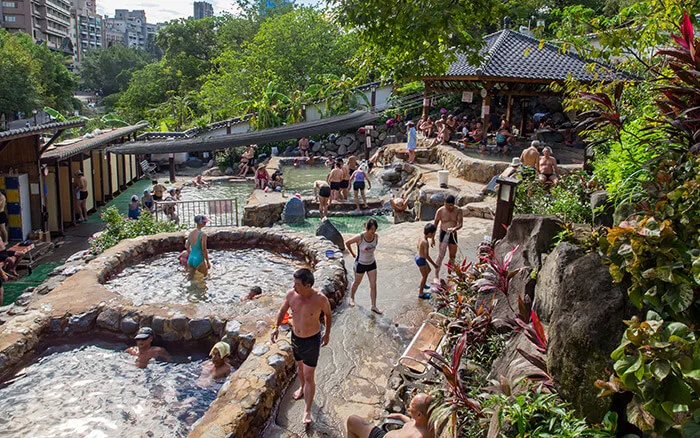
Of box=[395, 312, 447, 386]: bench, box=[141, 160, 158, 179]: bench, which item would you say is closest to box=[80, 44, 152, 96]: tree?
box=[141, 160, 158, 179]: bench

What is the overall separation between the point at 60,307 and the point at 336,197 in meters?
9.72

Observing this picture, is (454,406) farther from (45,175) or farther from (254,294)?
(45,175)

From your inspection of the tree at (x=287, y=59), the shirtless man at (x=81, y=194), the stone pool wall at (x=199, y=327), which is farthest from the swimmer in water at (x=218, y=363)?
the tree at (x=287, y=59)

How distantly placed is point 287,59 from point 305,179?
13102 millimetres

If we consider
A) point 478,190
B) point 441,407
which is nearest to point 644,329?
point 441,407

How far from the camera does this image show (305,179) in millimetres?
22266

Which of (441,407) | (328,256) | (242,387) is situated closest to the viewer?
(441,407)

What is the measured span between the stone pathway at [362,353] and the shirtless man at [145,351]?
2220mm

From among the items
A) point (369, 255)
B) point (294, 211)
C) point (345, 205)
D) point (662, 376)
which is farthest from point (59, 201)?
point (662, 376)

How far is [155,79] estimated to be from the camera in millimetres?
46625

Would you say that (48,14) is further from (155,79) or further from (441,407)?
(441,407)

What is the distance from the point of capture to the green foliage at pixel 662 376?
9.48 feet

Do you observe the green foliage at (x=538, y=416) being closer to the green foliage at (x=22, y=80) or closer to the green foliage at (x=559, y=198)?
the green foliage at (x=559, y=198)

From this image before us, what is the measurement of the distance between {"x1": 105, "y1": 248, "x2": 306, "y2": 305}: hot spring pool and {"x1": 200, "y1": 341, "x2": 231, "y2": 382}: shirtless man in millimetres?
2308
